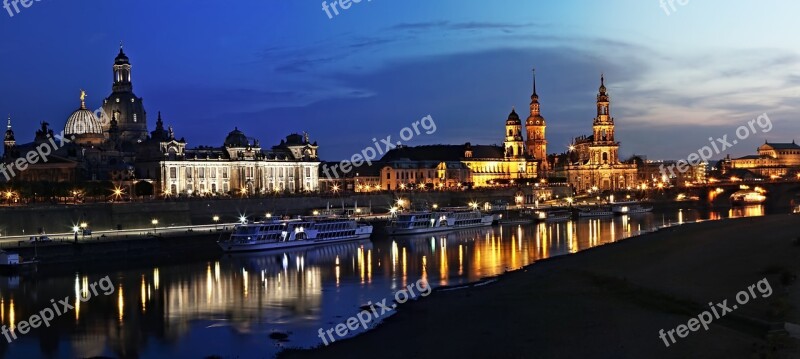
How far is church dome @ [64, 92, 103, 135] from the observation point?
113625 millimetres

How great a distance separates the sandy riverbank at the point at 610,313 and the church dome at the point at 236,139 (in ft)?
248

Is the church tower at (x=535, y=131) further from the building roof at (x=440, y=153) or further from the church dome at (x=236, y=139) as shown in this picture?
the church dome at (x=236, y=139)

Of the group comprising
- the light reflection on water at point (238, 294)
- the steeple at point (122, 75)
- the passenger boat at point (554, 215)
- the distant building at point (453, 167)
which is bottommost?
the light reflection on water at point (238, 294)

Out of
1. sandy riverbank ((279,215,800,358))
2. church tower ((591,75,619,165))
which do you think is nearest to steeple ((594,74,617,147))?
church tower ((591,75,619,165))

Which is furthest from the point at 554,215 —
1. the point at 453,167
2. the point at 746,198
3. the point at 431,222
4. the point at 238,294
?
the point at 238,294

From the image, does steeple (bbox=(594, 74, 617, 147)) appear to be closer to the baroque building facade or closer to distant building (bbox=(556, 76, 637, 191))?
distant building (bbox=(556, 76, 637, 191))

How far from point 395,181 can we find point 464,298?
320 ft

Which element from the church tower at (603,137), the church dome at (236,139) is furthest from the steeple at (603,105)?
the church dome at (236,139)

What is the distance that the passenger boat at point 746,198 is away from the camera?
447 ft

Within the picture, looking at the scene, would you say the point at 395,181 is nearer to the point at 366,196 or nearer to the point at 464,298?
the point at 366,196

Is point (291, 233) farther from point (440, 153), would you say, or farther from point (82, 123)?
point (440, 153)

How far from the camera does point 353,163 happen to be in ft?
449

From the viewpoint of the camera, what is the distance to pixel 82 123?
11388cm

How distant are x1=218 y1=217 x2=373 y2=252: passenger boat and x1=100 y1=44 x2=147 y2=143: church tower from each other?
55.9m
